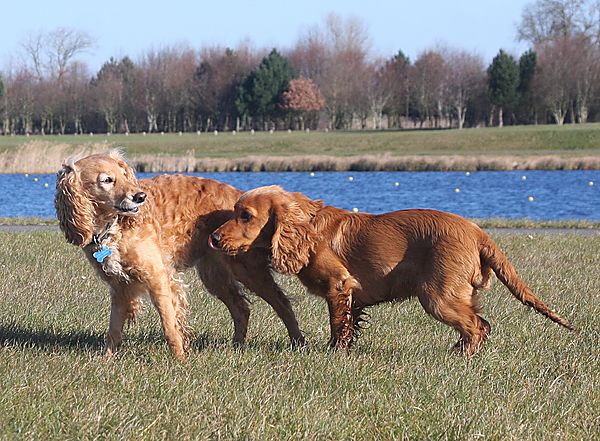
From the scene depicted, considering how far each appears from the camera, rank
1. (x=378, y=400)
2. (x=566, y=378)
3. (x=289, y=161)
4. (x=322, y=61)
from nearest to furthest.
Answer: (x=378, y=400) < (x=566, y=378) < (x=289, y=161) < (x=322, y=61)

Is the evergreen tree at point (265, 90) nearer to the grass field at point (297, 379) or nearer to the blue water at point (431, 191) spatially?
the blue water at point (431, 191)

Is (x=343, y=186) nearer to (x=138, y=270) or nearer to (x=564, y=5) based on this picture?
(x=138, y=270)

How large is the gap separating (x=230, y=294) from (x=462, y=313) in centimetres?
211

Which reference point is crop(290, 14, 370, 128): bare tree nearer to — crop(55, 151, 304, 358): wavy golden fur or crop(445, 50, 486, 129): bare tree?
crop(445, 50, 486, 129): bare tree

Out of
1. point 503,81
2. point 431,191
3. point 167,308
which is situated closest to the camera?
point 167,308

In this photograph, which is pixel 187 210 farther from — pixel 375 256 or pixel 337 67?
pixel 337 67

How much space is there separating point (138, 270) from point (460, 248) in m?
2.30

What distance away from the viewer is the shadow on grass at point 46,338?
671 centimetres

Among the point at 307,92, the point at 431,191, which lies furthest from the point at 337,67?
the point at 431,191

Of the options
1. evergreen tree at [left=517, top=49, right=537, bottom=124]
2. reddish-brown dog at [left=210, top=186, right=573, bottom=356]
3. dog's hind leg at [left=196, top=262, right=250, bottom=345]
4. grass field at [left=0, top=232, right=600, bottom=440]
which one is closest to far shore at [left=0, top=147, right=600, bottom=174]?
grass field at [left=0, top=232, right=600, bottom=440]

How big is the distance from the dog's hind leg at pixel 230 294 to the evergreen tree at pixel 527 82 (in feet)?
247

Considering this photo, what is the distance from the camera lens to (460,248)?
6145 mm

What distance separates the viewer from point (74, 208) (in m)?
6.25

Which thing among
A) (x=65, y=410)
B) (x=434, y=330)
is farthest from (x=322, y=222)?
(x=65, y=410)
